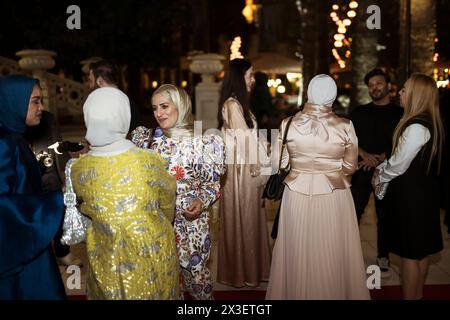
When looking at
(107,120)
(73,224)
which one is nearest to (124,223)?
(73,224)

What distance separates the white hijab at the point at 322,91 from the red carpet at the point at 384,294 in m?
2.05

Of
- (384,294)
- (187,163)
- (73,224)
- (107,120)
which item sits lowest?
(384,294)

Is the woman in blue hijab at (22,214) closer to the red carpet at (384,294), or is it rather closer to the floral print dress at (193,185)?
the floral print dress at (193,185)

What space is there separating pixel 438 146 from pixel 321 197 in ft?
3.82

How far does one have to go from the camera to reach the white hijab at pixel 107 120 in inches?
117

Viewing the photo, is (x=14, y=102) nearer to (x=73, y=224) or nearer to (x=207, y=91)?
(x=73, y=224)

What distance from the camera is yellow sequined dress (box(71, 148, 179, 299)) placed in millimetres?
3021

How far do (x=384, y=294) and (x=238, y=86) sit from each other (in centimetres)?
234

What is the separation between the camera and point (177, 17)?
Answer: 1997cm

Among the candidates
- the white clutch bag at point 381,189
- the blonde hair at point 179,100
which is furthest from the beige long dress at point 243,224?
the blonde hair at point 179,100

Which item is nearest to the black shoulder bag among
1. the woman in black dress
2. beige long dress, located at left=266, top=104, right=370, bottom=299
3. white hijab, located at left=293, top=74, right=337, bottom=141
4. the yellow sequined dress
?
beige long dress, located at left=266, top=104, right=370, bottom=299

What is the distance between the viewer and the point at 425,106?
14.5 ft

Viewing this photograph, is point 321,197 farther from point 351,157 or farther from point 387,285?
point 387,285

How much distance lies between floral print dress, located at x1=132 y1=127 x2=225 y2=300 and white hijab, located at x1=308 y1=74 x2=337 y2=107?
2.43 ft
